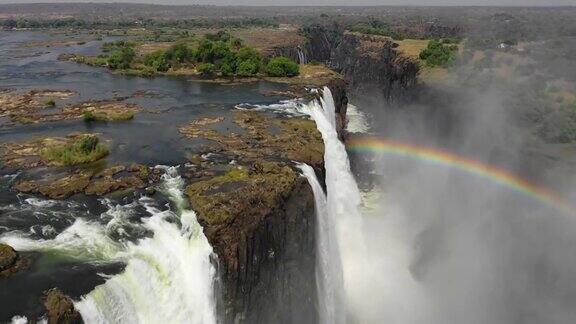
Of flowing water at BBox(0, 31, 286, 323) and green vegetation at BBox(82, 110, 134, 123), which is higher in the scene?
green vegetation at BBox(82, 110, 134, 123)

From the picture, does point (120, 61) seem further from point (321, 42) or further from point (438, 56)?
point (321, 42)

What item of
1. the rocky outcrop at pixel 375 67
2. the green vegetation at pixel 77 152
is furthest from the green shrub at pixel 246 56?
the green vegetation at pixel 77 152

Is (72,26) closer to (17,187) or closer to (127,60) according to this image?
(127,60)

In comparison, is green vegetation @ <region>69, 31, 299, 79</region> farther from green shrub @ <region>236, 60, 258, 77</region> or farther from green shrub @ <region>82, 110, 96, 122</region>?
green shrub @ <region>82, 110, 96, 122</region>

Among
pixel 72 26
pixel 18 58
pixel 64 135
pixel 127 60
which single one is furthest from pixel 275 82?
pixel 72 26

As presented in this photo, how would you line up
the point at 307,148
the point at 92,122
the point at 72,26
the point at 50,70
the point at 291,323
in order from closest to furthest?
1. the point at 291,323
2. the point at 307,148
3. the point at 92,122
4. the point at 50,70
5. the point at 72,26

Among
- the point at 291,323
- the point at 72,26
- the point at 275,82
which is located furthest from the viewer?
the point at 72,26

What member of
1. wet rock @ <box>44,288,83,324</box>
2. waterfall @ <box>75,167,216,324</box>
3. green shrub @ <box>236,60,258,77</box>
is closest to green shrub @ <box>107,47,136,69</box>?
green shrub @ <box>236,60,258,77</box>

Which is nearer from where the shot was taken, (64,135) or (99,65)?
(64,135)
